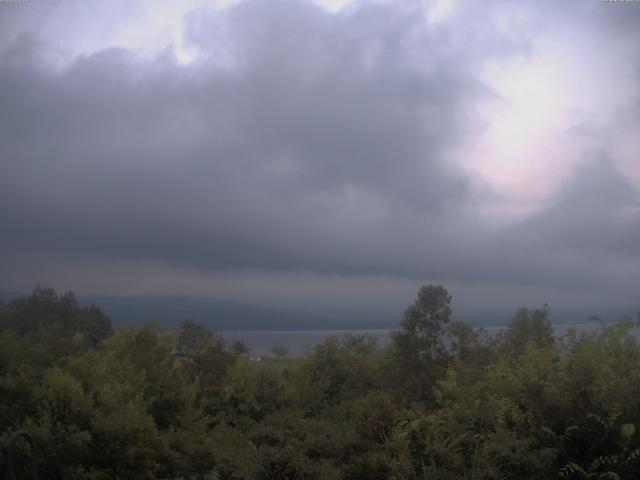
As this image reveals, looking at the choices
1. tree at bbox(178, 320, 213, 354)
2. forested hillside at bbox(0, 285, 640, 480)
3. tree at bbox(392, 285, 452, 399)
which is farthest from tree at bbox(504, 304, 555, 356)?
tree at bbox(178, 320, 213, 354)

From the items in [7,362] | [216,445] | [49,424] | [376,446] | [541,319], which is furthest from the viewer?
[541,319]

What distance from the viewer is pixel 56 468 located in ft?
27.8

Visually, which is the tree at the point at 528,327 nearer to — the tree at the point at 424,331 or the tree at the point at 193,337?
the tree at the point at 424,331

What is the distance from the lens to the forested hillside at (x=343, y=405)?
6.97 meters

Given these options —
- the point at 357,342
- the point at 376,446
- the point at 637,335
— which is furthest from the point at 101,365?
the point at 637,335

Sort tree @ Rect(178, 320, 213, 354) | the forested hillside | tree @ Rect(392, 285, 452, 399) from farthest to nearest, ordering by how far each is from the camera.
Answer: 1. tree @ Rect(178, 320, 213, 354)
2. tree @ Rect(392, 285, 452, 399)
3. the forested hillside

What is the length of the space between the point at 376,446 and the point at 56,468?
4394 millimetres

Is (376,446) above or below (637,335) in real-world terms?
below

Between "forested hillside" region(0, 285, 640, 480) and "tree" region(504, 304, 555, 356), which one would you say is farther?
"tree" region(504, 304, 555, 356)

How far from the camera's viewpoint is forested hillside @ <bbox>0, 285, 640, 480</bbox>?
6969mm

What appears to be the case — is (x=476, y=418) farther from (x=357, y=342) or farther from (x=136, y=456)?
(x=357, y=342)

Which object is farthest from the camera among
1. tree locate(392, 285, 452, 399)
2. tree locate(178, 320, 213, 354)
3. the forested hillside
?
tree locate(178, 320, 213, 354)

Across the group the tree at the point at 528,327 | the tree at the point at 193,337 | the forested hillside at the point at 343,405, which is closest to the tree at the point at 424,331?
the forested hillside at the point at 343,405

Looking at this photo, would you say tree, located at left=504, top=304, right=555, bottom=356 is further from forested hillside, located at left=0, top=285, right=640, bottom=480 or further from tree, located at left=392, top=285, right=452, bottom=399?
tree, located at left=392, top=285, right=452, bottom=399
